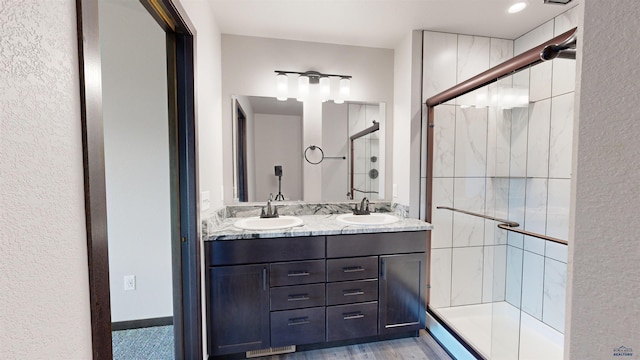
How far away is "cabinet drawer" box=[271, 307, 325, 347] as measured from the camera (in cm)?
175

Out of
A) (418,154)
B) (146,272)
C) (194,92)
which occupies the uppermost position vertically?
(194,92)

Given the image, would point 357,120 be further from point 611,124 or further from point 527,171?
point 611,124

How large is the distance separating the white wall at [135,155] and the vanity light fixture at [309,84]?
2.90 feet

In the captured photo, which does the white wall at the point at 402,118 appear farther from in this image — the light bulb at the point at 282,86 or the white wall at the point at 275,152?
the light bulb at the point at 282,86

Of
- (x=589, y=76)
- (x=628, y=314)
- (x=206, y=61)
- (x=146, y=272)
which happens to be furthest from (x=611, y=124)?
(x=146, y=272)

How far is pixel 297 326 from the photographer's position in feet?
5.81

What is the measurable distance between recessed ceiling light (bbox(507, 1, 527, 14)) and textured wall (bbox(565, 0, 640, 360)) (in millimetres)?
1753

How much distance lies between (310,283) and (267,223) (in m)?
0.55

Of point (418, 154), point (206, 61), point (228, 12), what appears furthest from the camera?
point (418, 154)

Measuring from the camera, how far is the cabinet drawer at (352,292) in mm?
1811

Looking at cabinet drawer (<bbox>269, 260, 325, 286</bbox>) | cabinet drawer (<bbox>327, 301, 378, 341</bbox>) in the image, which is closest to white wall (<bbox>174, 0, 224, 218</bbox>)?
cabinet drawer (<bbox>269, 260, 325, 286</bbox>)

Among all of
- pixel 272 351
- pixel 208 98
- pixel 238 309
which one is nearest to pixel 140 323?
pixel 238 309

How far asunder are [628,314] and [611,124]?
0.35 m

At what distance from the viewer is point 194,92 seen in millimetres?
1425
